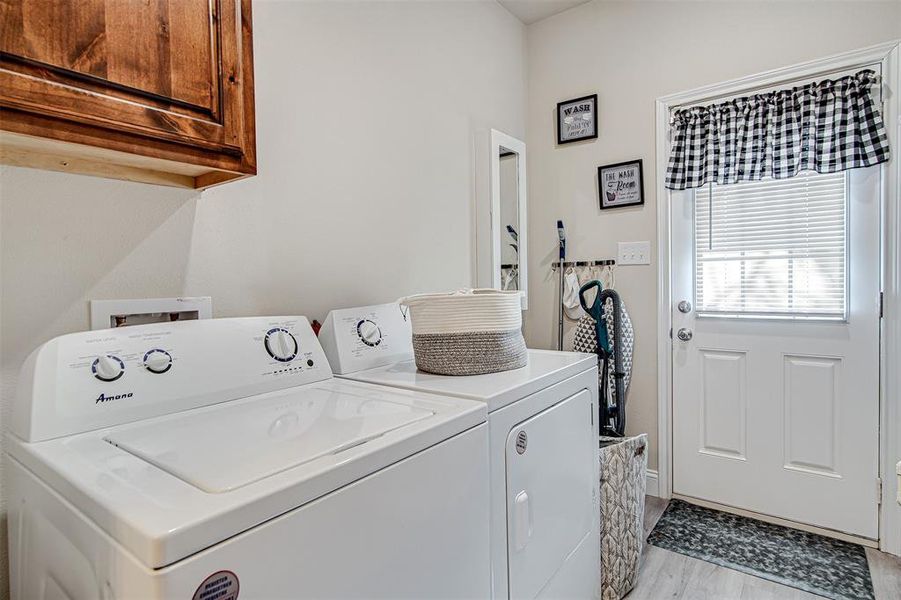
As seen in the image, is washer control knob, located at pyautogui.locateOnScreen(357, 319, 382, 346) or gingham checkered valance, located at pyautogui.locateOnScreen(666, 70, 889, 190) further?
gingham checkered valance, located at pyautogui.locateOnScreen(666, 70, 889, 190)

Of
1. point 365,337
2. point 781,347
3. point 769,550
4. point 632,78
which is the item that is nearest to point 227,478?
point 365,337

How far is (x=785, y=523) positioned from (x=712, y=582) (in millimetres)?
677

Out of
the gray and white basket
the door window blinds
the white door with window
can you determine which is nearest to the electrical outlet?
the white door with window

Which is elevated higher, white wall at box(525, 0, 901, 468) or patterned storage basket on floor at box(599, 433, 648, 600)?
white wall at box(525, 0, 901, 468)

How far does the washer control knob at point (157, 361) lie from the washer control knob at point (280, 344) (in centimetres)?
23

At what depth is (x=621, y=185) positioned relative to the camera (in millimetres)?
2652

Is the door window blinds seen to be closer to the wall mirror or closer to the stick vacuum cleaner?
the stick vacuum cleaner

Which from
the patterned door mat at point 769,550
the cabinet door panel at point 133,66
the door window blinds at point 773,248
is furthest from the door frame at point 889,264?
the cabinet door panel at point 133,66

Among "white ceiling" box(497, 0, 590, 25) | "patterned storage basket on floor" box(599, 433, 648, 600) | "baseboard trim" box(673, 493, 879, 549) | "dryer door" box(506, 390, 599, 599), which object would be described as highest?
"white ceiling" box(497, 0, 590, 25)

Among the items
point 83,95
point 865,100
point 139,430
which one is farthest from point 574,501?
point 865,100

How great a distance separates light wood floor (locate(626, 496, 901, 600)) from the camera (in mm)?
1825

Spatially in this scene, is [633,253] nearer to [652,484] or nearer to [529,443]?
[652,484]

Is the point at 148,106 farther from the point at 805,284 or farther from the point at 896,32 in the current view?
the point at 896,32

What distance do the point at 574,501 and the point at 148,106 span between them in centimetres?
141
